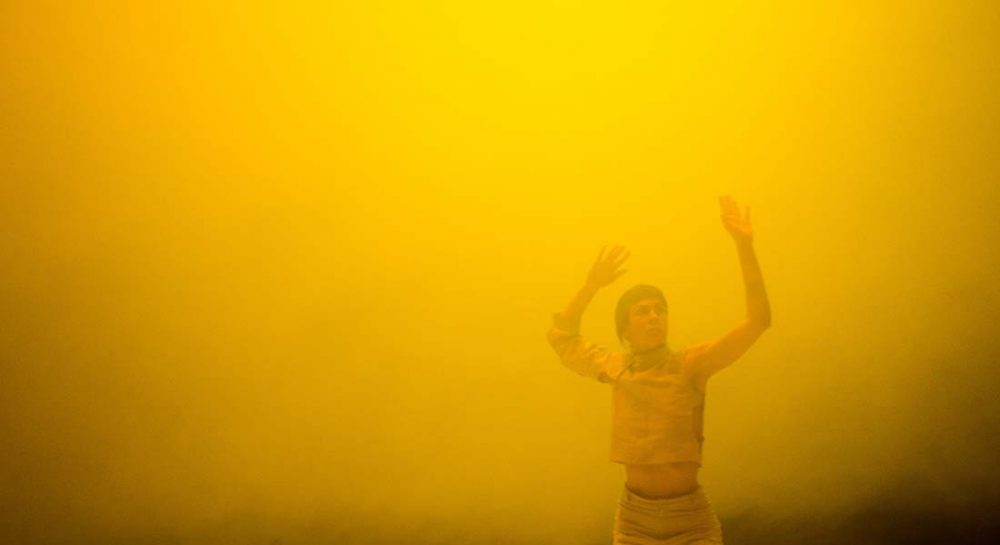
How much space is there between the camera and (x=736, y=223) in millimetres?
2594

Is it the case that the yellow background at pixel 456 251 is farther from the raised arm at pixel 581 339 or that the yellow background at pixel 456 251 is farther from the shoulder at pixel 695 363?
A: the shoulder at pixel 695 363

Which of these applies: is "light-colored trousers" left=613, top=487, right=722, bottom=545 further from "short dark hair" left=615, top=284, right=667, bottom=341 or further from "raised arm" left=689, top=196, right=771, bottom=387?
"short dark hair" left=615, top=284, right=667, bottom=341

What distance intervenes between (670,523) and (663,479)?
144 millimetres

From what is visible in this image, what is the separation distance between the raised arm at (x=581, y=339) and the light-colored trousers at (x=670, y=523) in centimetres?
43

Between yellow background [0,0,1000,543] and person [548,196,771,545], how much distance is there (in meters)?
0.41

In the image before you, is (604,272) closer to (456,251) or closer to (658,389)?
(658,389)

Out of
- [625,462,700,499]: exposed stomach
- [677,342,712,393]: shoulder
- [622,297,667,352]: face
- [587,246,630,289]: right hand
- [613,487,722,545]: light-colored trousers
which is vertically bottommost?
[613,487,722,545]: light-colored trousers

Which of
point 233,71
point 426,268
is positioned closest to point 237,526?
point 426,268

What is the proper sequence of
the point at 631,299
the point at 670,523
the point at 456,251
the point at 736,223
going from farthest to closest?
1. the point at 456,251
2. the point at 631,299
3. the point at 736,223
4. the point at 670,523

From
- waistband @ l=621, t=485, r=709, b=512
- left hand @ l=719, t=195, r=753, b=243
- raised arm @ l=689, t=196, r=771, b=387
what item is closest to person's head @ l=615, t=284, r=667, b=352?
raised arm @ l=689, t=196, r=771, b=387

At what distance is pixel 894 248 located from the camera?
10.9 feet

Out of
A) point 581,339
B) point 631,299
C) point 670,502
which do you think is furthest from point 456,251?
point 670,502

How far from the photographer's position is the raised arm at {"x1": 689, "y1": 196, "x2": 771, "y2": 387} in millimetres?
2490

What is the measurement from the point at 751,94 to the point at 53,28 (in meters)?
2.74
